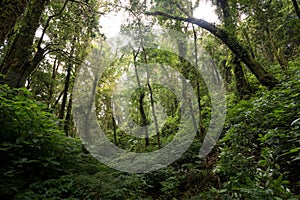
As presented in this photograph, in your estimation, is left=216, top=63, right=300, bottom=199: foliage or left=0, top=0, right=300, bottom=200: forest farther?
left=0, top=0, right=300, bottom=200: forest

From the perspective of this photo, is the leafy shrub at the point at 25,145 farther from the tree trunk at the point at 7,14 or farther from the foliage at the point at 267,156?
the foliage at the point at 267,156

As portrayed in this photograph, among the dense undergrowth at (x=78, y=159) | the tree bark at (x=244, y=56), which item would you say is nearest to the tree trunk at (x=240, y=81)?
the tree bark at (x=244, y=56)

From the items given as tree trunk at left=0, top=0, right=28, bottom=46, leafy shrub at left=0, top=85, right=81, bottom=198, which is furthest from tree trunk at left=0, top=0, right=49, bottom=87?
tree trunk at left=0, top=0, right=28, bottom=46

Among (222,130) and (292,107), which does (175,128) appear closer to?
(222,130)

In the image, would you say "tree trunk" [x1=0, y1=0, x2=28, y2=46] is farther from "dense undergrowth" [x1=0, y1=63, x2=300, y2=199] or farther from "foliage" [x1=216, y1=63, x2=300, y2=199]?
"foliage" [x1=216, y1=63, x2=300, y2=199]

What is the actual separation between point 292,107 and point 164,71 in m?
12.3

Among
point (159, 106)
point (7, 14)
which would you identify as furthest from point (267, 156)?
point (159, 106)

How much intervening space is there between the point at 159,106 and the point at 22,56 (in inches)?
488

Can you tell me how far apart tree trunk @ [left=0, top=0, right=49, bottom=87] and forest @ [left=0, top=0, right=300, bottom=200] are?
0.03 meters

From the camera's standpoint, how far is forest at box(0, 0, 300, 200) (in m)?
3.08

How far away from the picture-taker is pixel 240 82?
8922 millimetres

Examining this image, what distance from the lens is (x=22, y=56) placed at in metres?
5.59

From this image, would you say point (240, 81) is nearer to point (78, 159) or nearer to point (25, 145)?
point (78, 159)

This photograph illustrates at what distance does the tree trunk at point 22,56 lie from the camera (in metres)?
5.40
